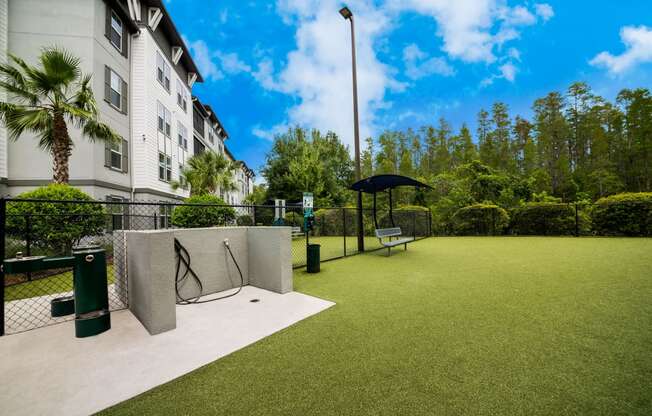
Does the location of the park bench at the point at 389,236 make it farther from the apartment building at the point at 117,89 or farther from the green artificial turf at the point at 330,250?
the apartment building at the point at 117,89

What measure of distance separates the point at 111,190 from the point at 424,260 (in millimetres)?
13173

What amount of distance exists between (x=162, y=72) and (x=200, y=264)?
16.1 meters

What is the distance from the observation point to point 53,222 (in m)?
6.20

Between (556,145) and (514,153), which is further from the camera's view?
(514,153)

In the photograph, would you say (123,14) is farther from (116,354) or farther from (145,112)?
(116,354)

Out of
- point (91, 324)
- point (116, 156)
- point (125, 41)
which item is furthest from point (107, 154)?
point (91, 324)

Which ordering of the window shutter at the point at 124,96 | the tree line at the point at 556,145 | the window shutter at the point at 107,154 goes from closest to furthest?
the window shutter at the point at 107,154, the window shutter at the point at 124,96, the tree line at the point at 556,145

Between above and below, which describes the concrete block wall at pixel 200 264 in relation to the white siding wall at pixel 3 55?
below

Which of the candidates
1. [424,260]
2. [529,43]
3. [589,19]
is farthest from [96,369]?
[529,43]

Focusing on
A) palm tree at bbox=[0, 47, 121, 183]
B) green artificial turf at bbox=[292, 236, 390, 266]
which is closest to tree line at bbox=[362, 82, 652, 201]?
green artificial turf at bbox=[292, 236, 390, 266]

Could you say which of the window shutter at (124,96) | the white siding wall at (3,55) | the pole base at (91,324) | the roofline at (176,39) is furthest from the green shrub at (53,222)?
the roofline at (176,39)

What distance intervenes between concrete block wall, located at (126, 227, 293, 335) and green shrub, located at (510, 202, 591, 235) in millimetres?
13551

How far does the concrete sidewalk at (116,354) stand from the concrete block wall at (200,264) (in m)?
0.32

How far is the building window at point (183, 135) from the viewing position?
57.9 ft
